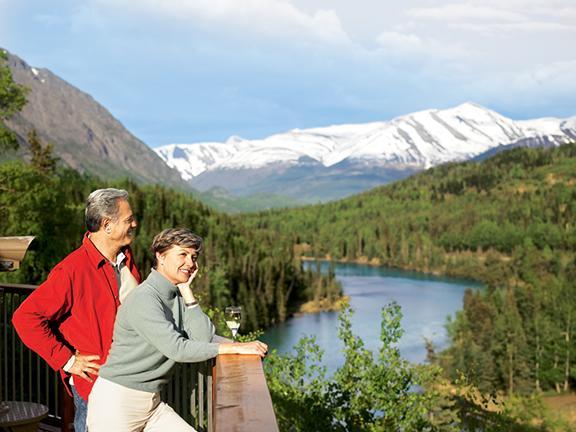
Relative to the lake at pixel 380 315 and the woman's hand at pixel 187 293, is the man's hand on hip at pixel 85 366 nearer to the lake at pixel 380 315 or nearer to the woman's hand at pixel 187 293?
the woman's hand at pixel 187 293

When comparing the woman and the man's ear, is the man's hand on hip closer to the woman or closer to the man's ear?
the woman

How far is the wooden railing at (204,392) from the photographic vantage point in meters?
2.98

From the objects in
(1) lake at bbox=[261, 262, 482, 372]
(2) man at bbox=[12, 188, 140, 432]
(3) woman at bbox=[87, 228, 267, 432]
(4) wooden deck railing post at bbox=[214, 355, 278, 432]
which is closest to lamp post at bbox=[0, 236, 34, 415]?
(2) man at bbox=[12, 188, 140, 432]

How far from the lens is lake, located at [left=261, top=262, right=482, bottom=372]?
55.3m

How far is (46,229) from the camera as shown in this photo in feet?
102

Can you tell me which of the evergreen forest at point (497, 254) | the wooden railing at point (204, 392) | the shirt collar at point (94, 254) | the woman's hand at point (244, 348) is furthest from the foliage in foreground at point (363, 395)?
the evergreen forest at point (497, 254)

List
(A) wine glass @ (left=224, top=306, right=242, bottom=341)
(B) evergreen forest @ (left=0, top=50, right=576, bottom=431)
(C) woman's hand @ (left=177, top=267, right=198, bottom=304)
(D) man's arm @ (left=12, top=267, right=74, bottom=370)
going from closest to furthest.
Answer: (D) man's arm @ (left=12, top=267, right=74, bottom=370) → (C) woman's hand @ (left=177, top=267, right=198, bottom=304) → (A) wine glass @ (left=224, top=306, right=242, bottom=341) → (B) evergreen forest @ (left=0, top=50, right=576, bottom=431)

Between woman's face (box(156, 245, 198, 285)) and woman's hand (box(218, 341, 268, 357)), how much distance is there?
433 millimetres

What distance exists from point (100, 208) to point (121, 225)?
0.15 m

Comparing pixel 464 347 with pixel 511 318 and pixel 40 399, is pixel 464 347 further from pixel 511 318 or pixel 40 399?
pixel 40 399

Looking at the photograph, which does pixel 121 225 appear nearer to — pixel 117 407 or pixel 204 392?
pixel 117 407

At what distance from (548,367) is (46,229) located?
43718 millimetres

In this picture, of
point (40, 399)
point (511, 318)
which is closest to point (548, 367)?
point (511, 318)

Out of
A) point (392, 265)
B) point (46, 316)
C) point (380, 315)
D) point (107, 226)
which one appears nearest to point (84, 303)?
point (46, 316)
